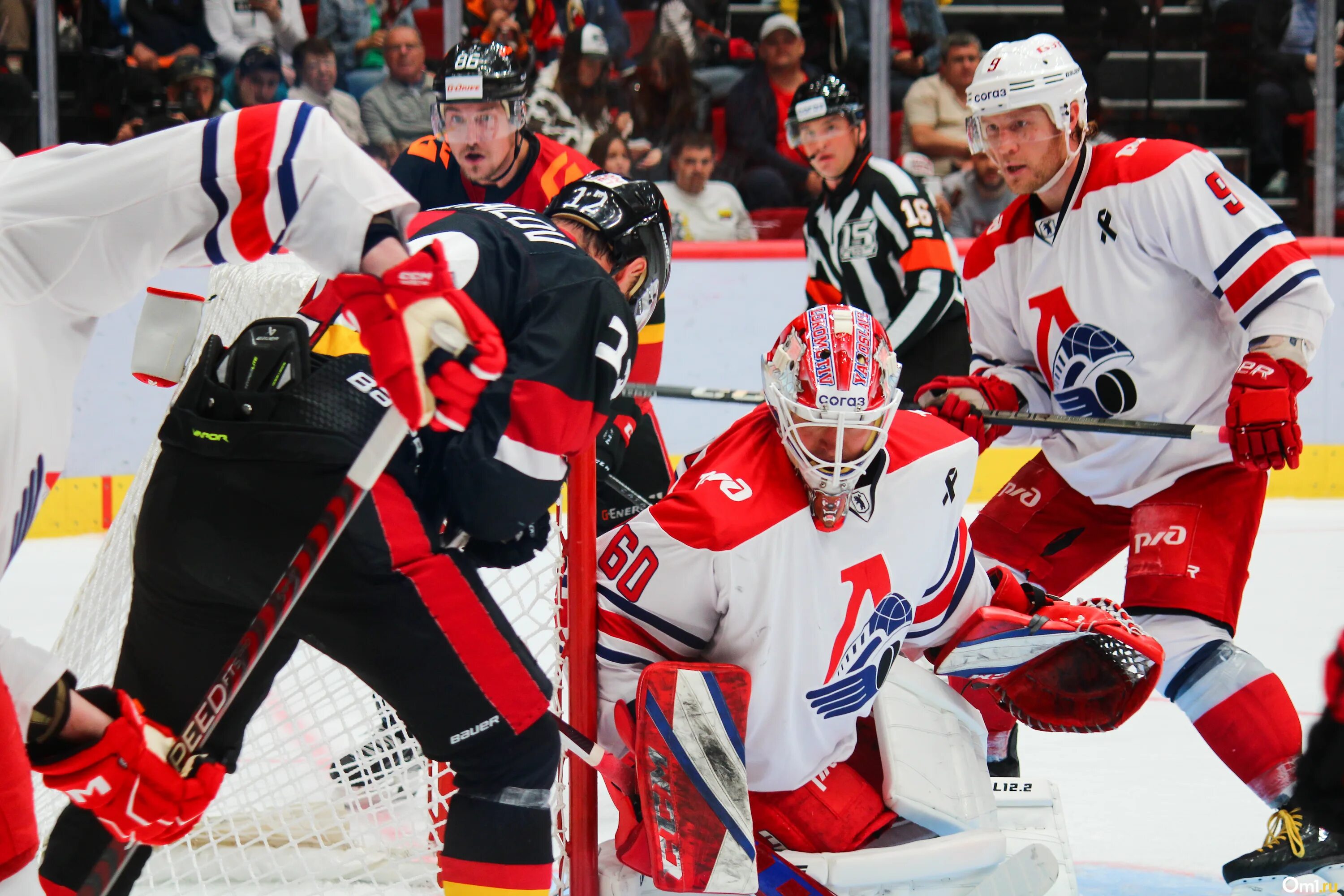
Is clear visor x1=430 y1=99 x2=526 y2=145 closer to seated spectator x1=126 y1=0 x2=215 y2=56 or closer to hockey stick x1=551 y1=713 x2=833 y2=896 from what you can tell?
hockey stick x1=551 y1=713 x2=833 y2=896

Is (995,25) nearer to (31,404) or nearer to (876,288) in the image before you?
(876,288)

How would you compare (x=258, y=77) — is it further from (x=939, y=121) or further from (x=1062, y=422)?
(x=1062, y=422)

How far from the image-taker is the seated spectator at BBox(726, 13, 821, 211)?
17.1ft

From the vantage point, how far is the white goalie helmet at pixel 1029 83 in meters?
2.41

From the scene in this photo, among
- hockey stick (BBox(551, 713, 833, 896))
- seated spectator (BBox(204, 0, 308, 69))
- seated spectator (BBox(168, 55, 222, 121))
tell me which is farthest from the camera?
seated spectator (BBox(204, 0, 308, 69))

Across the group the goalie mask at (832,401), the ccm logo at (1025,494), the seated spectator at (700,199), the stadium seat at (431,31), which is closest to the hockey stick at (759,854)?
the goalie mask at (832,401)

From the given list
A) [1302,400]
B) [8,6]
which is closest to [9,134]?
[8,6]

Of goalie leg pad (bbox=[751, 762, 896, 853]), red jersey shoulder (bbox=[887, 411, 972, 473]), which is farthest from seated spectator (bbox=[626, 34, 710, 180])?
goalie leg pad (bbox=[751, 762, 896, 853])

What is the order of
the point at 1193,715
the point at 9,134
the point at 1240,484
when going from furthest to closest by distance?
the point at 9,134 → the point at 1240,484 → the point at 1193,715

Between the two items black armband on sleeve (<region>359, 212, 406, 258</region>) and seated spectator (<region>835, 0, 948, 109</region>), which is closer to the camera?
black armband on sleeve (<region>359, 212, 406, 258</region>)

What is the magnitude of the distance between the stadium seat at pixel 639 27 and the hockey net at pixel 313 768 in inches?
131

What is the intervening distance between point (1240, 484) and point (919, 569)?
28.4 inches

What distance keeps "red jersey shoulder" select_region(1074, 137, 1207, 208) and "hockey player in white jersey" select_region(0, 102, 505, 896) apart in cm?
140

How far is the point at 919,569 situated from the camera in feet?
6.40
